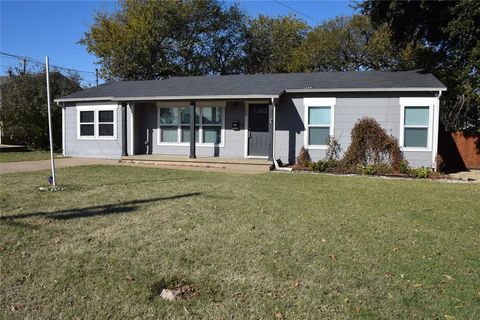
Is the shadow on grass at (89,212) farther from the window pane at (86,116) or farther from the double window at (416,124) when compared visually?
the window pane at (86,116)

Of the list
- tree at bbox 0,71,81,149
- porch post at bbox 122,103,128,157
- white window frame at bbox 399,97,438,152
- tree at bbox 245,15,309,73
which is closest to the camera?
white window frame at bbox 399,97,438,152

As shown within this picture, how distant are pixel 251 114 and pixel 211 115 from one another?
172 centimetres

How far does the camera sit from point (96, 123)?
18.7 m

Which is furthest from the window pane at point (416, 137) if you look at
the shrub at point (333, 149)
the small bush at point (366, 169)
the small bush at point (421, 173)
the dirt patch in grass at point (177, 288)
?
the dirt patch in grass at point (177, 288)

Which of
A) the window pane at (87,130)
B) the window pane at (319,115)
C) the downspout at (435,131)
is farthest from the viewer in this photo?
the window pane at (87,130)

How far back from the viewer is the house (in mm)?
14422

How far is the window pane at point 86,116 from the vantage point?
18.9 m

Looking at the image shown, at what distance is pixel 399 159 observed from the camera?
1426cm

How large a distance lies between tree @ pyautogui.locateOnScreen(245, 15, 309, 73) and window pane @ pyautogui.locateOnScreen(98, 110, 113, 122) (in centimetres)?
1966

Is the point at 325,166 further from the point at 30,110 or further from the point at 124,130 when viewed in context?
the point at 30,110

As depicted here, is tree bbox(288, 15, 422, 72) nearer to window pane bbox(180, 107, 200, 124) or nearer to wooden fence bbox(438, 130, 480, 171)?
wooden fence bbox(438, 130, 480, 171)

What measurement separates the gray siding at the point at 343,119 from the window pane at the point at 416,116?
0.32 metres

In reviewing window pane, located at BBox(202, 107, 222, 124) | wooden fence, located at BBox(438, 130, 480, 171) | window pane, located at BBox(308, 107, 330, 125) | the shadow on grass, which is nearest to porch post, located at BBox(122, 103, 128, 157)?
window pane, located at BBox(202, 107, 222, 124)

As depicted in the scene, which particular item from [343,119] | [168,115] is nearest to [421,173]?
[343,119]
